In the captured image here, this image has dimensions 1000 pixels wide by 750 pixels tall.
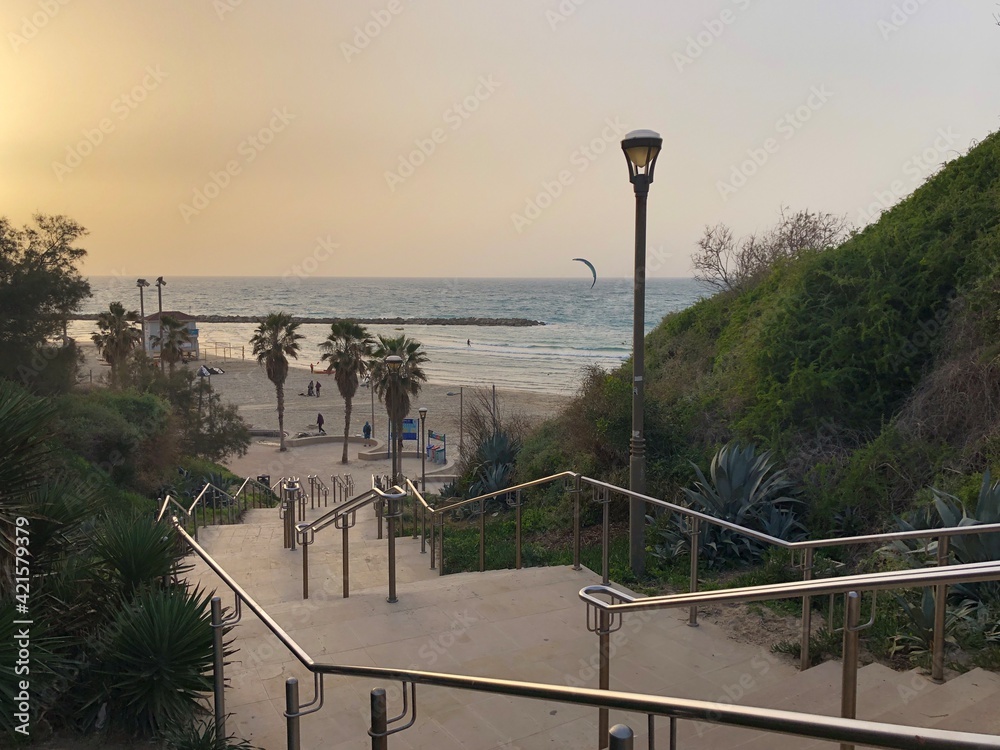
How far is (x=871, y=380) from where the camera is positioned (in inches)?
359

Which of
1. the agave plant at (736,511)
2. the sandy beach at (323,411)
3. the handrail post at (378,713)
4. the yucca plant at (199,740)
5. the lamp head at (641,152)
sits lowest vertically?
the sandy beach at (323,411)

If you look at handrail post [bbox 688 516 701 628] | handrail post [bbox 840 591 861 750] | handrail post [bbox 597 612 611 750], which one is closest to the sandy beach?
handrail post [bbox 688 516 701 628]

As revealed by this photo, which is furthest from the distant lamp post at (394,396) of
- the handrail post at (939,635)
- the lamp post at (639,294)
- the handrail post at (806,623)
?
the handrail post at (939,635)

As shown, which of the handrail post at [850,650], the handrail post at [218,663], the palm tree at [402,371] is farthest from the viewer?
the palm tree at [402,371]

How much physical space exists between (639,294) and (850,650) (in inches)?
186

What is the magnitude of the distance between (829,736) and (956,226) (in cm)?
951

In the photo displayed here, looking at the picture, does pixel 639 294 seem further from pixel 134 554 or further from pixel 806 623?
pixel 134 554

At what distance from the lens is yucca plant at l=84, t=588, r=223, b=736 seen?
13.5ft

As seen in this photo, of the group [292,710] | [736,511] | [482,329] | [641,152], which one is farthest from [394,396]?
[482,329]

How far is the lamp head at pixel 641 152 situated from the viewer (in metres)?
7.03

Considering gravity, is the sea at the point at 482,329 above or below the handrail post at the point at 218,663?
above

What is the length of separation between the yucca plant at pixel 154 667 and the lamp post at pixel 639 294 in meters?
4.11

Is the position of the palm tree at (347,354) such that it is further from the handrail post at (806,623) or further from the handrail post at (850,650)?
the handrail post at (850,650)

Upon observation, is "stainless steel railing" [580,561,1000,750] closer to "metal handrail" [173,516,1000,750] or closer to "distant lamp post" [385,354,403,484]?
"metal handrail" [173,516,1000,750]
